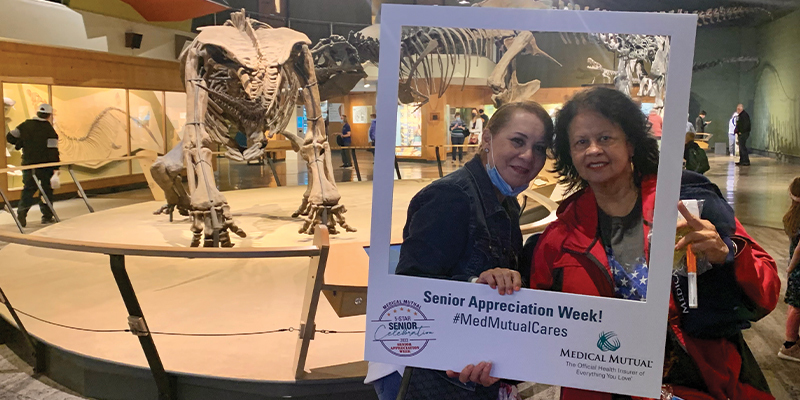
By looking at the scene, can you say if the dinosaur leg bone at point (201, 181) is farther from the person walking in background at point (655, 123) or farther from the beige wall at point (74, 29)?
the beige wall at point (74, 29)

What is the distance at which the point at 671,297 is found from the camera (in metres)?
1.47

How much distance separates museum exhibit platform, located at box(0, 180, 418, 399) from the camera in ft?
10.3

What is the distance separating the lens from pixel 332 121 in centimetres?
1302

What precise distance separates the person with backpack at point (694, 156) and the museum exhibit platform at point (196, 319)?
2.43 meters

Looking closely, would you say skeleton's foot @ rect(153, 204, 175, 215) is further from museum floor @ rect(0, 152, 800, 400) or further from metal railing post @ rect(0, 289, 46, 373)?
metal railing post @ rect(0, 289, 46, 373)

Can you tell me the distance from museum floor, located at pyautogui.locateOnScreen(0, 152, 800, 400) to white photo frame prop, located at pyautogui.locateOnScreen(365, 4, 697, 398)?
0.30m

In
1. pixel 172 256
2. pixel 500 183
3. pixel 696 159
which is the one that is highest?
pixel 500 183

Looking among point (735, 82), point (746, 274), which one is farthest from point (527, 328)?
point (735, 82)

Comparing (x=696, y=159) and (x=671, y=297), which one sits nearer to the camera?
(x=671, y=297)

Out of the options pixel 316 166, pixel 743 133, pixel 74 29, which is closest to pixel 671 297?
pixel 316 166

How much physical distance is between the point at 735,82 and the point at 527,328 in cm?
529

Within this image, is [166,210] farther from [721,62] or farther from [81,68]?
[721,62]

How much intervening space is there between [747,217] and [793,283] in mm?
3886

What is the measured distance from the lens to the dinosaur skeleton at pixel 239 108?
17.3 ft
